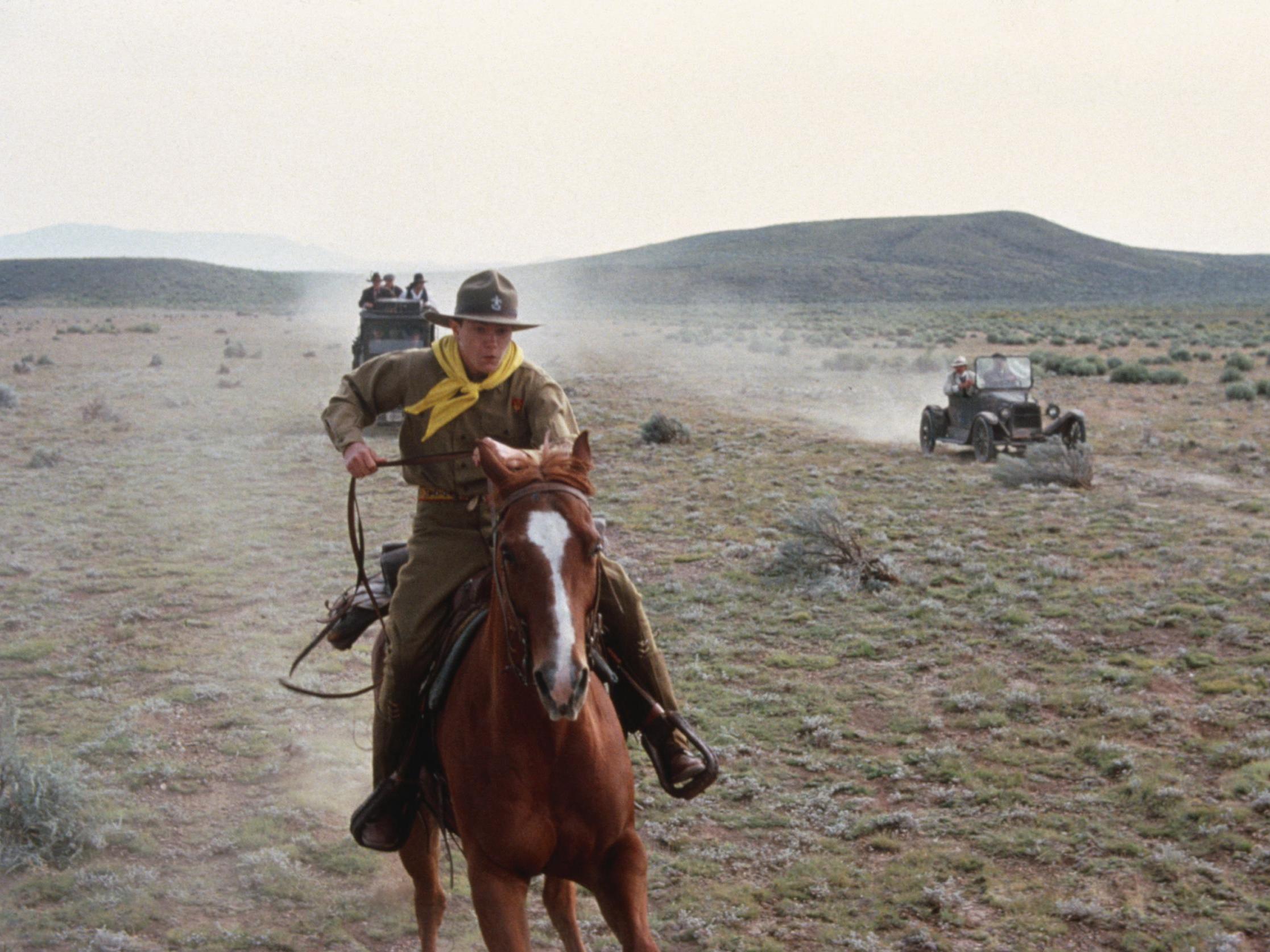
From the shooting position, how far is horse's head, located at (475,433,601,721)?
10.7 ft

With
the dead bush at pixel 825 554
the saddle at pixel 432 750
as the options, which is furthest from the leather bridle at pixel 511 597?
the dead bush at pixel 825 554

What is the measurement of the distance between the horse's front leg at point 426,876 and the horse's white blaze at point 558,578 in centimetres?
235

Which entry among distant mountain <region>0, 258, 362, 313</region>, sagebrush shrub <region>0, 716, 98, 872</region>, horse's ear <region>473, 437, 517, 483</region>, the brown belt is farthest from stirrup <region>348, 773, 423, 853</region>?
distant mountain <region>0, 258, 362, 313</region>

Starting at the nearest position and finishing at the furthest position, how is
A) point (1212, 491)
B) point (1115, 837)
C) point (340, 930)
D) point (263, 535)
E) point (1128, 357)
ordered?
point (340, 930) → point (1115, 837) → point (263, 535) → point (1212, 491) → point (1128, 357)

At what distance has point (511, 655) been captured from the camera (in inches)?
145

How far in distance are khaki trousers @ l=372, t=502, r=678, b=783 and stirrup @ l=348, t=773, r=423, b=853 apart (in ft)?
0.42

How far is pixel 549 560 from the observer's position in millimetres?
3406

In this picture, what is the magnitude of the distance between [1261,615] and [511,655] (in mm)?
8944

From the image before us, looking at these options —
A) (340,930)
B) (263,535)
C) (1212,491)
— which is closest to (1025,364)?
(1212,491)

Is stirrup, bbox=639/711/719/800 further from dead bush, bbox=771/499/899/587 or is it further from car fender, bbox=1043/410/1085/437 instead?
car fender, bbox=1043/410/1085/437

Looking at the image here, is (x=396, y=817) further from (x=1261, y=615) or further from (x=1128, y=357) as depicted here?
(x=1128, y=357)

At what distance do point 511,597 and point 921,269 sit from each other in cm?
12642

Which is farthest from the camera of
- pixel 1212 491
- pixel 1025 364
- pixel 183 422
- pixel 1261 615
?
pixel 183 422

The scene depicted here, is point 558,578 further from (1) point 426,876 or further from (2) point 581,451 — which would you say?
(1) point 426,876
